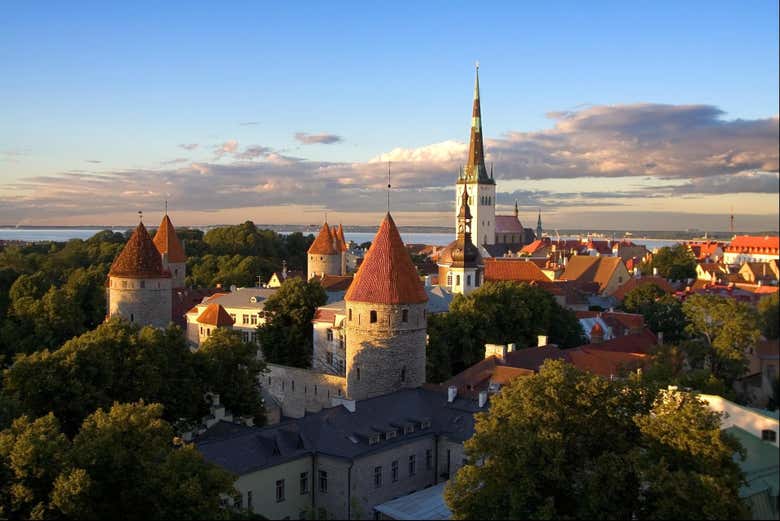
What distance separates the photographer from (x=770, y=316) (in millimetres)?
9516

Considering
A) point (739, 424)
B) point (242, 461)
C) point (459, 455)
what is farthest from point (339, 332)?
point (739, 424)

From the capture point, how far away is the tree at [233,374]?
87.9ft

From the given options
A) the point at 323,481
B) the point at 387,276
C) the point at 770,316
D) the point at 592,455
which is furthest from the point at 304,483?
the point at 770,316

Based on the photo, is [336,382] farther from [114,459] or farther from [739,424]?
[739,424]

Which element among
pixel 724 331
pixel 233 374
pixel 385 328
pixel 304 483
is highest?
pixel 724 331

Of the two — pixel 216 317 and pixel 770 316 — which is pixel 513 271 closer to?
pixel 216 317

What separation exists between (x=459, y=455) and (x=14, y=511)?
11.8 metres

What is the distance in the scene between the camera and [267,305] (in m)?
37.1

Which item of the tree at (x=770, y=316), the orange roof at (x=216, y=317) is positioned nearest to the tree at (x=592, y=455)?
the tree at (x=770, y=316)

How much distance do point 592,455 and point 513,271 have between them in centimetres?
4593

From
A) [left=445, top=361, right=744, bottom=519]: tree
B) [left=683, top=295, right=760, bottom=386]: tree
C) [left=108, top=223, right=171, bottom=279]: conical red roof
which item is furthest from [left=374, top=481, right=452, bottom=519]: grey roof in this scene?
[left=108, top=223, right=171, bottom=279]: conical red roof

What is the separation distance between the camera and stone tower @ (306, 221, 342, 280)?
207 feet

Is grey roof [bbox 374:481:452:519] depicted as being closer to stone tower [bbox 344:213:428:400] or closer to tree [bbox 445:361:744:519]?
tree [bbox 445:361:744:519]

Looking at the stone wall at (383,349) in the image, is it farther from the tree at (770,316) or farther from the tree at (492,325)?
the tree at (770,316)
